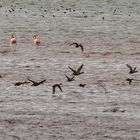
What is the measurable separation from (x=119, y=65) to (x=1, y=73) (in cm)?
265

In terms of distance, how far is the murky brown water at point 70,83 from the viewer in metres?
7.64

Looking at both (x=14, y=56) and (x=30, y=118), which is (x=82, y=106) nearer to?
(x=30, y=118)

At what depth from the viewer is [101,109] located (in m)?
8.53

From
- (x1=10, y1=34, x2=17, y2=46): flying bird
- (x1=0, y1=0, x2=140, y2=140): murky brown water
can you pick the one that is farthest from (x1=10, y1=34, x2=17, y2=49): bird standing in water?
(x1=0, y1=0, x2=140, y2=140): murky brown water

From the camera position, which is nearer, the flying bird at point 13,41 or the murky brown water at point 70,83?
the murky brown water at point 70,83

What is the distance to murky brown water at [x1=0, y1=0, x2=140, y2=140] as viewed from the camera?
7.64 m

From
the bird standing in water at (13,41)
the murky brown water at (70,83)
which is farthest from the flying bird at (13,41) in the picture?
the murky brown water at (70,83)

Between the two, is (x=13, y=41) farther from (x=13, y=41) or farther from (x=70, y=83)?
(x=70, y=83)

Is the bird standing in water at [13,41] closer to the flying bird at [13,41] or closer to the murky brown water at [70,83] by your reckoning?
the flying bird at [13,41]

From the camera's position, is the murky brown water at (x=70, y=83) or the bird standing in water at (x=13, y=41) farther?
the bird standing in water at (x=13, y=41)

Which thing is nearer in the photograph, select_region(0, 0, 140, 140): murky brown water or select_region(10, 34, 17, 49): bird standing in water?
select_region(0, 0, 140, 140): murky brown water

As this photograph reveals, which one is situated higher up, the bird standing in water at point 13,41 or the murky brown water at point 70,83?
the bird standing in water at point 13,41

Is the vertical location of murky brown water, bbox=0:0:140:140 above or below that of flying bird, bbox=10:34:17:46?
below

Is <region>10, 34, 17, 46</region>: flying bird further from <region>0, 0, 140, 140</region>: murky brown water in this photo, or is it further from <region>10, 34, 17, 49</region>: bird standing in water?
<region>0, 0, 140, 140</region>: murky brown water
